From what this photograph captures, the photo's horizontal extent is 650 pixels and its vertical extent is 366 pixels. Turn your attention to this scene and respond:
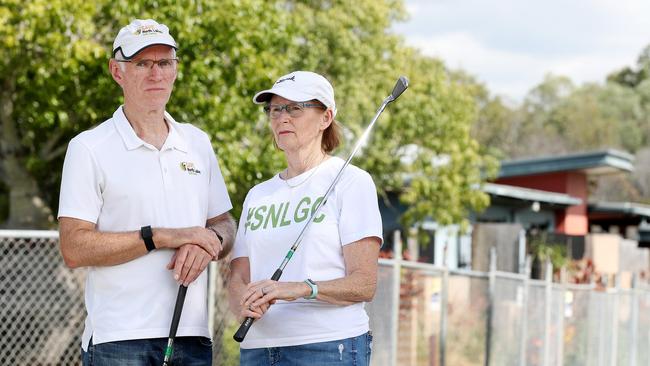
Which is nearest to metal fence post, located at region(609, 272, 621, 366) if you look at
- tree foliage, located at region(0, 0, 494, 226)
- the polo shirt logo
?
tree foliage, located at region(0, 0, 494, 226)

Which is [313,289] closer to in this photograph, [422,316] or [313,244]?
[313,244]

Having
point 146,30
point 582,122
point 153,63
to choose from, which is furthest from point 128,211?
point 582,122

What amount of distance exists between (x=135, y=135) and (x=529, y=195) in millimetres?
22929

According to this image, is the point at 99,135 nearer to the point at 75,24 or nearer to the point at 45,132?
the point at 75,24

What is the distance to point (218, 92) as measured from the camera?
45.3 feet

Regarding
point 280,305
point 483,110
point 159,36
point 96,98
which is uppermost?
point 483,110

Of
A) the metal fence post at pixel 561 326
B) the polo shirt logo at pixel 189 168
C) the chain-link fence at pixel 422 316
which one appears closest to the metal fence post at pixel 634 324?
the chain-link fence at pixel 422 316

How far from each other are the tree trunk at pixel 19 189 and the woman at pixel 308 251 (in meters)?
12.0

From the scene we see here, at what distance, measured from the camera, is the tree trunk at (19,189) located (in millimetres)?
15508

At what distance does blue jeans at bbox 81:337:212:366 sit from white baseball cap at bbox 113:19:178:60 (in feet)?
3.11

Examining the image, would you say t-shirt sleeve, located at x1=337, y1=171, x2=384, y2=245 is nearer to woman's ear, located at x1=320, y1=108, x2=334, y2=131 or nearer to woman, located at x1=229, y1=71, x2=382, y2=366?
woman, located at x1=229, y1=71, x2=382, y2=366

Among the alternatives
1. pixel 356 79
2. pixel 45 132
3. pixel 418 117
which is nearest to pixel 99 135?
pixel 45 132

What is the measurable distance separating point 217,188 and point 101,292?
0.60 m

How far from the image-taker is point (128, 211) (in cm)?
376
